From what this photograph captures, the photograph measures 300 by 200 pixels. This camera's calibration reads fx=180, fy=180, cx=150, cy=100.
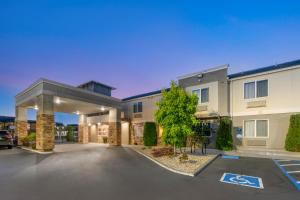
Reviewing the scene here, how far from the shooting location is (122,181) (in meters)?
7.38

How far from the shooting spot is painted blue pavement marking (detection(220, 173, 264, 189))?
23.2 ft

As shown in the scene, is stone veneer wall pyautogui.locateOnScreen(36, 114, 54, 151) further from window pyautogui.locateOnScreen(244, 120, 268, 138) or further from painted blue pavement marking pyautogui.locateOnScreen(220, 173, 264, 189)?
window pyautogui.locateOnScreen(244, 120, 268, 138)

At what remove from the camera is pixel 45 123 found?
15438mm

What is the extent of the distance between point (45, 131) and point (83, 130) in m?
15.3

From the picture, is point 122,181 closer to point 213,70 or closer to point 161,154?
point 161,154

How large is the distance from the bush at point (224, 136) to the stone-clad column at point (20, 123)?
22.4 metres

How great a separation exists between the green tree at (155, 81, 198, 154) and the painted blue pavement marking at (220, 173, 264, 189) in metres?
4.63

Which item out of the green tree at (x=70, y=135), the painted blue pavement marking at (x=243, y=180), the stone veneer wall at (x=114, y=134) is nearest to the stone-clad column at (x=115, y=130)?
the stone veneer wall at (x=114, y=134)

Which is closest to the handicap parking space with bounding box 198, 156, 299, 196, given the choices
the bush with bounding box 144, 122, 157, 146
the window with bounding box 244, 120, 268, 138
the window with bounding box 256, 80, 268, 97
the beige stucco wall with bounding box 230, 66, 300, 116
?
the window with bounding box 244, 120, 268, 138

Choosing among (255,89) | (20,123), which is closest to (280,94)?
(255,89)

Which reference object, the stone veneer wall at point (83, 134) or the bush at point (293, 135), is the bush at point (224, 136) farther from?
the stone veneer wall at point (83, 134)

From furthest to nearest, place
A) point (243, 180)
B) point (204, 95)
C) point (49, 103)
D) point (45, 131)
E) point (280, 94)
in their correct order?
point (204, 95) → point (49, 103) → point (45, 131) → point (280, 94) → point (243, 180)

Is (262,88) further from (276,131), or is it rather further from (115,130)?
(115,130)

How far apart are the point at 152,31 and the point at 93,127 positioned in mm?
19023
